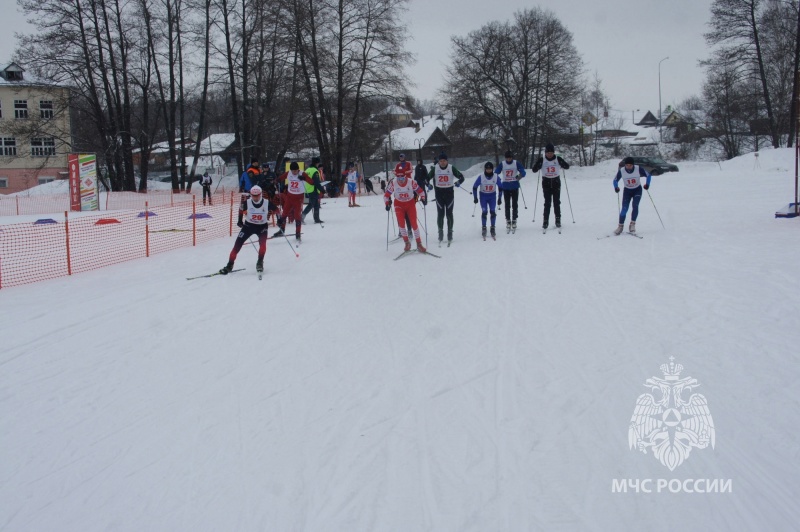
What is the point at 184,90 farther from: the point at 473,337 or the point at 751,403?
the point at 751,403

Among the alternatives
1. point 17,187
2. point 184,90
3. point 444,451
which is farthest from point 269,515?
point 17,187

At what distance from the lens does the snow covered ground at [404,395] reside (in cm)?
366

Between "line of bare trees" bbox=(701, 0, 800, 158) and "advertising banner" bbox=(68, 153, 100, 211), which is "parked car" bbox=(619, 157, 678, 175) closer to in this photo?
"line of bare trees" bbox=(701, 0, 800, 158)

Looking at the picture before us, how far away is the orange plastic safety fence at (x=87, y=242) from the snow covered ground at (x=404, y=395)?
6.25 feet

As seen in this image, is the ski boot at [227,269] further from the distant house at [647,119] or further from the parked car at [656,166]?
the distant house at [647,119]

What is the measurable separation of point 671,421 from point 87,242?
15.4 metres

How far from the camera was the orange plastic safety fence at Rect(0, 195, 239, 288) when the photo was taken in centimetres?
1209

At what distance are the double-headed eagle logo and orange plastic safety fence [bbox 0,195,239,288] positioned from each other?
418 inches

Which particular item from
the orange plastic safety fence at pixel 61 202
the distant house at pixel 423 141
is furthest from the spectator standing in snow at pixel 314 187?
the distant house at pixel 423 141

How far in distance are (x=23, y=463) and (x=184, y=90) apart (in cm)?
3467

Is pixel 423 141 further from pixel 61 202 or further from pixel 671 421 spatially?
pixel 671 421

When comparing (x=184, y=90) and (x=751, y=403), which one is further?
(x=184, y=90)

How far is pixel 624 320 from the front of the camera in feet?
22.5

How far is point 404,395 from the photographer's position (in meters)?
5.22
